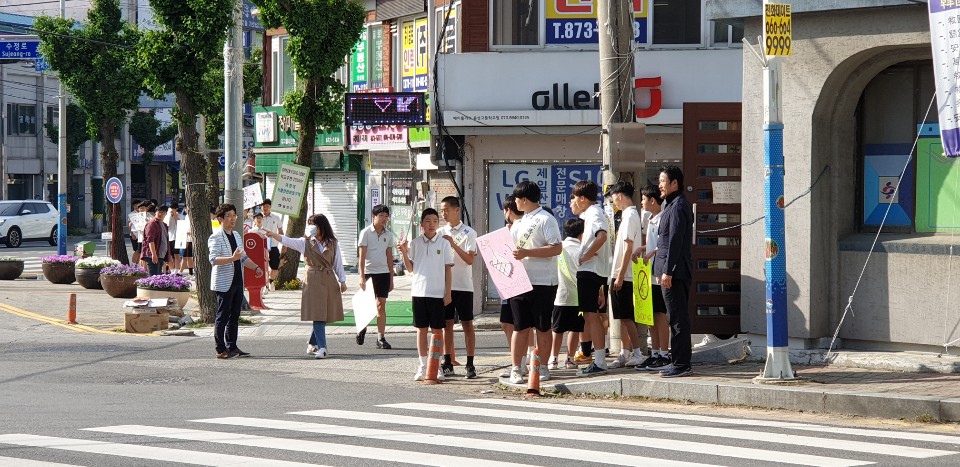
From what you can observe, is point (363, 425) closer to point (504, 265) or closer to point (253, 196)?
point (504, 265)

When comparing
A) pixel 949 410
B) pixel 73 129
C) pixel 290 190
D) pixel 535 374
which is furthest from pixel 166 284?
pixel 73 129

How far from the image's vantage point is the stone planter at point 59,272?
1144 inches

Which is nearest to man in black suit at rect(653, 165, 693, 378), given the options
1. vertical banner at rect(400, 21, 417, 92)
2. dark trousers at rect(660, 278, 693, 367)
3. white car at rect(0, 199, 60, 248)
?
dark trousers at rect(660, 278, 693, 367)

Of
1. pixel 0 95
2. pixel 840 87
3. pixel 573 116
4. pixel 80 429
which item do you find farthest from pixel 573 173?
pixel 0 95

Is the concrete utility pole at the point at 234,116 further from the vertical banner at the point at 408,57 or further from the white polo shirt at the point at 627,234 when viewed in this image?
the white polo shirt at the point at 627,234

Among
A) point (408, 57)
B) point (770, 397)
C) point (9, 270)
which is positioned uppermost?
point (408, 57)

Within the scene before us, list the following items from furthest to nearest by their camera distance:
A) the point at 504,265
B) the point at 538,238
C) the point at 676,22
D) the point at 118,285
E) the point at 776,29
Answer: the point at 118,285 < the point at 676,22 < the point at 504,265 < the point at 538,238 < the point at 776,29

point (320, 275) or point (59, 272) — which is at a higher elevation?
point (320, 275)

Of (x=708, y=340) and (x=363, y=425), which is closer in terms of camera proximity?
(x=363, y=425)

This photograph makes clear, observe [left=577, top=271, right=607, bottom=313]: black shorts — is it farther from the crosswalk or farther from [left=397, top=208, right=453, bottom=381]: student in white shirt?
the crosswalk

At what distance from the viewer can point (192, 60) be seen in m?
20.8

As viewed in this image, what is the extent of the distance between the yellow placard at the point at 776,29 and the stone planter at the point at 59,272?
21.1 m

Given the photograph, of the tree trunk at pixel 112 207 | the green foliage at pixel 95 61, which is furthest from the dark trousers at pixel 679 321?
the green foliage at pixel 95 61

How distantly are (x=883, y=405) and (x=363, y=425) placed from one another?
4.08 meters
